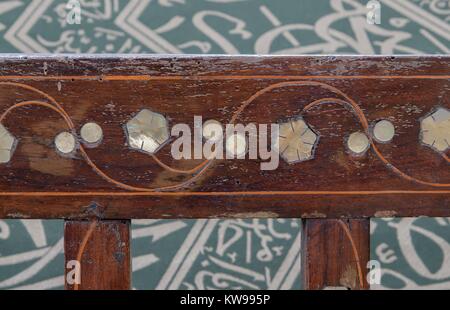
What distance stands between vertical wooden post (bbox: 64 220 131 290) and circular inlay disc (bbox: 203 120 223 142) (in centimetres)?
14

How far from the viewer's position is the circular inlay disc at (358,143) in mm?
780

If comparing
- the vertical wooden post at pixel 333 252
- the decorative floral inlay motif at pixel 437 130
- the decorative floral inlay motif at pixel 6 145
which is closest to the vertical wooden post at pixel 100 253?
the decorative floral inlay motif at pixel 6 145

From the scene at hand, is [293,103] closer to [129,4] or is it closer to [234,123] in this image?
[234,123]

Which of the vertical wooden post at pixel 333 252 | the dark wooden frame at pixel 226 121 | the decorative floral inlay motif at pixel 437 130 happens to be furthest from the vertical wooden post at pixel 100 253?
the decorative floral inlay motif at pixel 437 130

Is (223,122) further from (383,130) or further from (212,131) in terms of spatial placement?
(383,130)

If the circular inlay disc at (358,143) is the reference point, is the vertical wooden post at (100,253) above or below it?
below

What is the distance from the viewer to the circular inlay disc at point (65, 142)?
0.77 m

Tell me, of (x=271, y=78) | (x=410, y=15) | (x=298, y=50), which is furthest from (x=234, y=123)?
(x=410, y=15)

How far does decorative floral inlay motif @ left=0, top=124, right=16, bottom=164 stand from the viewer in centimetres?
77

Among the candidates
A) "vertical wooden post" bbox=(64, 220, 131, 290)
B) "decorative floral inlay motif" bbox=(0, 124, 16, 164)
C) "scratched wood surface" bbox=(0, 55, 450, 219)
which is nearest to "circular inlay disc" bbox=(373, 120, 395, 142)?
"scratched wood surface" bbox=(0, 55, 450, 219)

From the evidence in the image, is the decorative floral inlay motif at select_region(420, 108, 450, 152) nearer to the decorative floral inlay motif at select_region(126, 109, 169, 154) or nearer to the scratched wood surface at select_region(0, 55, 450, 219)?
the scratched wood surface at select_region(0, 55, 450, 219)

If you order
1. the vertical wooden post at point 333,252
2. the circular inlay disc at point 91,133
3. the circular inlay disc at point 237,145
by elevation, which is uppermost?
the circular inlay disc at point 91,133

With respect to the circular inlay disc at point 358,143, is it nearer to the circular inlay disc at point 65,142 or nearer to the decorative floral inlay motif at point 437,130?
the decorative floral inlay motif at point 437,130

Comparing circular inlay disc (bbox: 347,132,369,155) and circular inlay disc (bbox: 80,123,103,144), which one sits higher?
circular inlay disc (bbox: 80,123,103,144)
